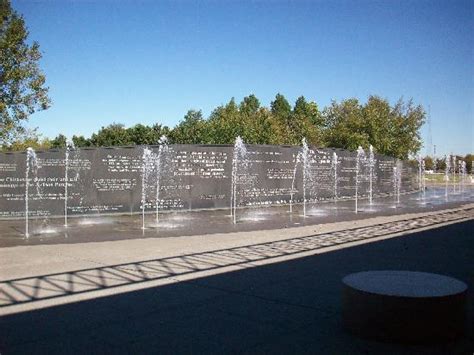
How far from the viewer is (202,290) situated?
7527mm

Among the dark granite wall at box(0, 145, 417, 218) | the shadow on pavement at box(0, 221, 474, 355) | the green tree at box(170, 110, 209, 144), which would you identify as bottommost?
the shadow on pavement at box(0, 221, 474, 355)

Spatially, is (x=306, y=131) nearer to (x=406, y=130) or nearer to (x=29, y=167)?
(x=406, y=130)

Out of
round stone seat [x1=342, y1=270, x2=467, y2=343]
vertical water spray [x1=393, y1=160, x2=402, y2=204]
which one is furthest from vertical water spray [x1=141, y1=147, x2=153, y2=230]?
vertical water spray [x1=393, y1=160, x2=402, y2=204]

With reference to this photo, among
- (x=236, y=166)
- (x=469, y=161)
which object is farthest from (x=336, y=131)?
(x=469, y=161)

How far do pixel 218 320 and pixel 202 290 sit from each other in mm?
1514

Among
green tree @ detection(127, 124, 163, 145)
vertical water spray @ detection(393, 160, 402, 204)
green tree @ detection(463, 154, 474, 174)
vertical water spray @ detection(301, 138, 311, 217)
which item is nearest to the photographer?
vertical water spray @ detection(301, 138, 311, 217)

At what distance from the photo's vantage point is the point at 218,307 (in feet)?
21.6

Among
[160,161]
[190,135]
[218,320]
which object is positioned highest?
[190,135]

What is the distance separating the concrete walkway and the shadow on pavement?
14 millimetres

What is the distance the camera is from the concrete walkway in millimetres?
5262

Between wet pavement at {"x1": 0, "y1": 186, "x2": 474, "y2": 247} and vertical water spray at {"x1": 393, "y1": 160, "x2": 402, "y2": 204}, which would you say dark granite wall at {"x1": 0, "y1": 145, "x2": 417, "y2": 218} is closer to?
wet pavement at {"x1": 0, "y1": 186, "x2": 474, "y2": 247}

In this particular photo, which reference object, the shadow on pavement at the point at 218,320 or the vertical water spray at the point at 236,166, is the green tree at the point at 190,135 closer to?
the vertical water spray at the point at 236,166

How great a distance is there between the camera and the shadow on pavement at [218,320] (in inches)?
201

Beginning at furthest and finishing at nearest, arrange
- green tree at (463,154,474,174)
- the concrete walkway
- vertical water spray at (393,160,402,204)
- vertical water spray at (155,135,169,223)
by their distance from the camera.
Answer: green tree at (463,154,474,174)
vertical water spray at (393,160,402,204)
vertical water spray at (155,135,169,223)
the concrete walkway
